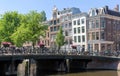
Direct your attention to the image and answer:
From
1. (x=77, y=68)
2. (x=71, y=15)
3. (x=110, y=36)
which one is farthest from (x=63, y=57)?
(x=71, y=15)

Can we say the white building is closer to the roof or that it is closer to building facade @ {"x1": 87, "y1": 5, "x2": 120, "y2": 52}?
building facade @ {"x1": 87, "y1": 5, "x2": 120, "y2": 52}

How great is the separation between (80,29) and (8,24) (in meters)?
18.6

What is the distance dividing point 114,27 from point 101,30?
4141 mm

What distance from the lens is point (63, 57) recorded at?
42.7 m

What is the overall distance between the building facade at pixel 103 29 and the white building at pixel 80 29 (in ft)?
4.45

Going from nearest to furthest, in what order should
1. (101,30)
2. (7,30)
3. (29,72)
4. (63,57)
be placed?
1. (29,72)
2. (63,57)
3. (7,30)
4. (101,30)

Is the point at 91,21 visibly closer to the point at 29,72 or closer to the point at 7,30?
the point at 7,30

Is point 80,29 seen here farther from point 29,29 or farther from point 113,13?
point 29,29

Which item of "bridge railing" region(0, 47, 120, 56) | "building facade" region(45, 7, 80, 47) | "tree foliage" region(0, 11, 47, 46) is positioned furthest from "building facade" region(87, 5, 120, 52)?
"bridge railing" region(0, 47, 120, 56)

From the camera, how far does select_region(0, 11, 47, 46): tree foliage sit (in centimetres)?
5503

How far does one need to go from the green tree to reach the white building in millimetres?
16282

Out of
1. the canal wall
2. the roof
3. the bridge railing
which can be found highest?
the roof

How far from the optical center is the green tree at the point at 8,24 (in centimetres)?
5825

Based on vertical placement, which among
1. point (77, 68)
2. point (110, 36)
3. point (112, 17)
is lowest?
point (77, 68)
